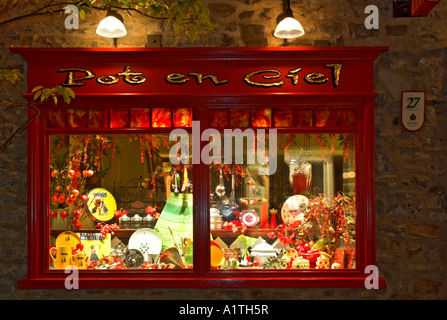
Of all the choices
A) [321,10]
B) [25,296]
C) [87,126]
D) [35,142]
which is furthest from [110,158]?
[321,10]

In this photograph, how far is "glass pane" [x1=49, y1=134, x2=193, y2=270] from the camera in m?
5.15

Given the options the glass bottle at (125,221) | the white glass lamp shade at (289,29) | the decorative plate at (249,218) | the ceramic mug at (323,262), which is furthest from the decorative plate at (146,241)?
the white glass lamp shade at (289,29)

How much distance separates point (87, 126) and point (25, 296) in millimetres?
2126

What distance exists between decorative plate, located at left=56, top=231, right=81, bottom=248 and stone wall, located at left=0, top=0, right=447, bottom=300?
39cm

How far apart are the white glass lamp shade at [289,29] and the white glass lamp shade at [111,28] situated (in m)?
1.71

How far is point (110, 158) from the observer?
17.0 ft

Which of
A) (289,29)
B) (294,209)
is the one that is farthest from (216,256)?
(289,29)

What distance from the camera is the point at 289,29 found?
4551mm

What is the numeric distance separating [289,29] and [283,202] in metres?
2.06

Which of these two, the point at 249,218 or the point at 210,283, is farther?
the point at 249,218

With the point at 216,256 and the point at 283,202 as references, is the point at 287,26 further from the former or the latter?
the point at 216,256

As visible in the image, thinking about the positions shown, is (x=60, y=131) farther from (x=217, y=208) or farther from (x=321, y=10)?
(x=321, y=10)

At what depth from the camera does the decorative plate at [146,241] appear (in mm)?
5238

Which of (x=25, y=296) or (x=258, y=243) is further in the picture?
(x=258, y=243)
